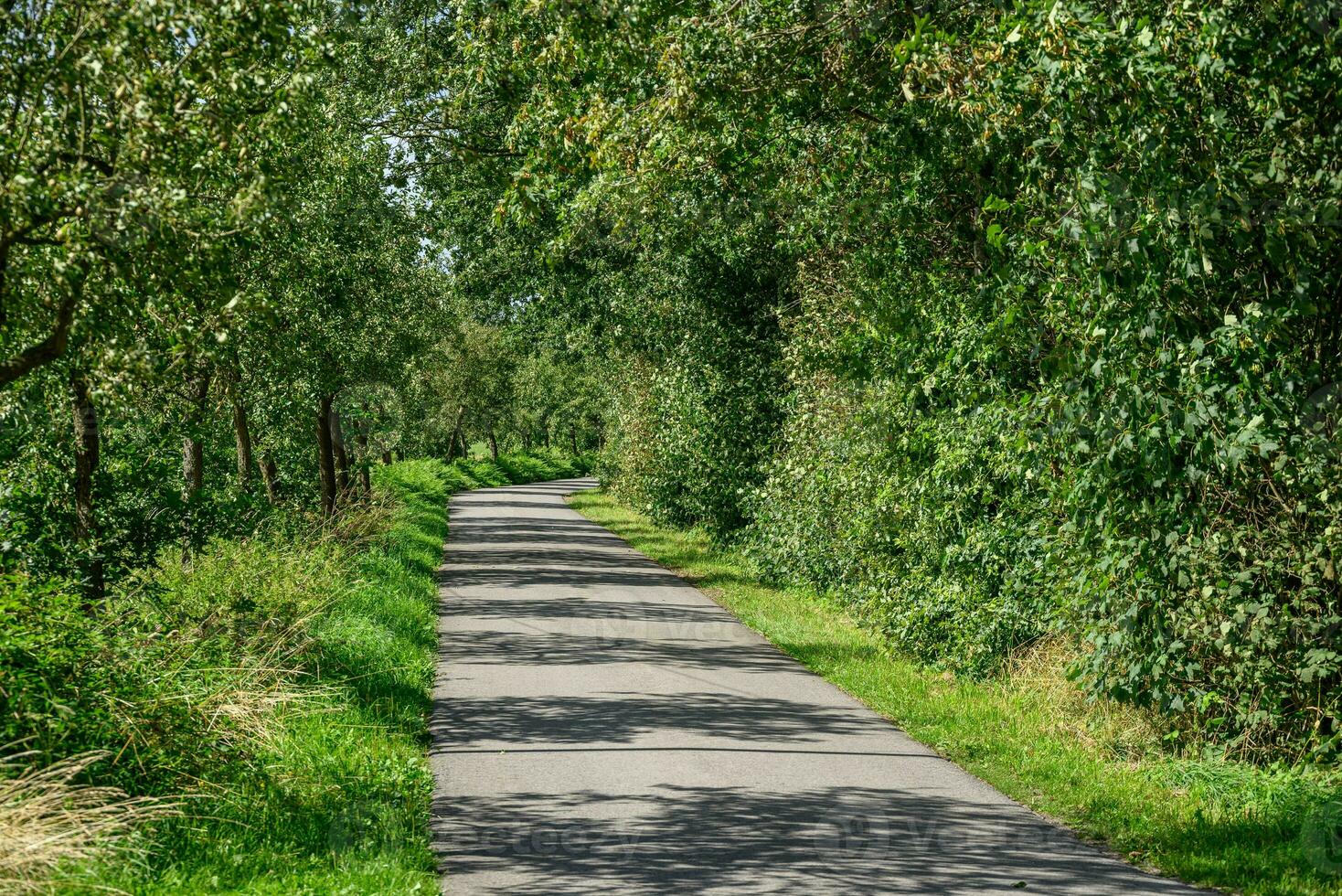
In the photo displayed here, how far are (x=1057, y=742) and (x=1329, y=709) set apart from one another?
6.80 feet

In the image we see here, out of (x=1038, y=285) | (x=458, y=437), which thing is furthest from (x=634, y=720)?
(x=458, y=437)

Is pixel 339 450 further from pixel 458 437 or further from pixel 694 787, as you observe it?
pixel 458 437

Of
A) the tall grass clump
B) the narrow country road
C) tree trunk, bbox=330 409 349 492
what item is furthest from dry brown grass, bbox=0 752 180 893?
tree trunk, bbox=330 409 349 492

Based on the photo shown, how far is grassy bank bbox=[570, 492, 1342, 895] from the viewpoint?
6.87m

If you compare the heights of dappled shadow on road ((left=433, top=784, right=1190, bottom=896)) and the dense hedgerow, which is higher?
the dense hedgerow

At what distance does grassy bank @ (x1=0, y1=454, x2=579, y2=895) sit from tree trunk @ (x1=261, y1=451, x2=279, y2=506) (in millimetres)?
14904

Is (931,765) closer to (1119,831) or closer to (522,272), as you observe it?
(1119,831)

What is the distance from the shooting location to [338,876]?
6.20 meters

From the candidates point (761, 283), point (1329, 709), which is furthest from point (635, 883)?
point (761, 283)

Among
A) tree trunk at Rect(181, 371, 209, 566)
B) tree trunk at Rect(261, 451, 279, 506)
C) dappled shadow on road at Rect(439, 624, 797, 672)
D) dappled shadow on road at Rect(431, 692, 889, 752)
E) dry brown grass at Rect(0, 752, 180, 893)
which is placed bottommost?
dappled shadow on road at Rect(439, 624, 797, 672)

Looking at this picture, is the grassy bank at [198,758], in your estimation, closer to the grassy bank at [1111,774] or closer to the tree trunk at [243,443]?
the grassy bank at [1111,774]

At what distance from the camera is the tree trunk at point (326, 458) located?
79.1ft

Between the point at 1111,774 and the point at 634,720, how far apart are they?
12.7 ft

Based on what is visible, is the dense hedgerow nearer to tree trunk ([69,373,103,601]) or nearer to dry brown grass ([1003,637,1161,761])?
dry brown grass ([1003,637,1161,761])
